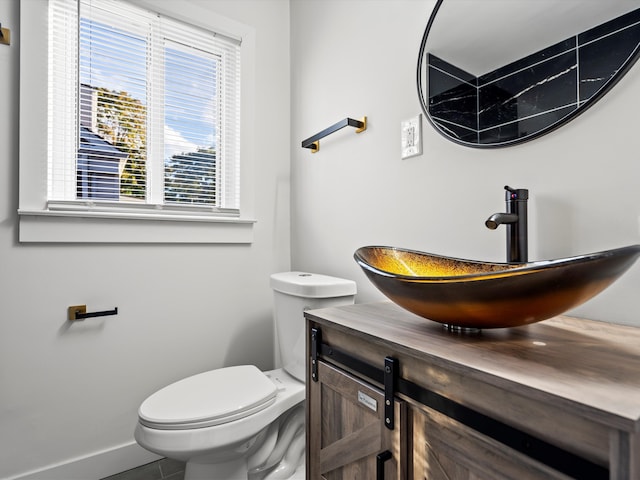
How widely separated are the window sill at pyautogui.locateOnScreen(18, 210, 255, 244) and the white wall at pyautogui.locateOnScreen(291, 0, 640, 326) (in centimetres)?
39

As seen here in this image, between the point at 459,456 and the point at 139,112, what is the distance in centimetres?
179

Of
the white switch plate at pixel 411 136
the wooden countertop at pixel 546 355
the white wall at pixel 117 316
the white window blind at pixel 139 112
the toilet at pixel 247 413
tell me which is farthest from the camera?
the white window blind at pixel 139 112

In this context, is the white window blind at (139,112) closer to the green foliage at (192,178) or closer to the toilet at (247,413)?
the green foliage at (192,178)

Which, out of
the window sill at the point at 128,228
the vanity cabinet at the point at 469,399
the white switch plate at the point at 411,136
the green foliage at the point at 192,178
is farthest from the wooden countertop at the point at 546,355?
the green foliage at the point at 192,178

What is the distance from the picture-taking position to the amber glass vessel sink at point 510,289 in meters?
0.48

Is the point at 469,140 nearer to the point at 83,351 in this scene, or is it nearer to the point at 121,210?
the point at 121,210

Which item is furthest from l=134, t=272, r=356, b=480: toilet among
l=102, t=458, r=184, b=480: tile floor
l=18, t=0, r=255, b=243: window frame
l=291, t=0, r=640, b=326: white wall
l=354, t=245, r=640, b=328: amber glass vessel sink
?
l=354, t=245, r=640, b=328: amber glass vessel sink

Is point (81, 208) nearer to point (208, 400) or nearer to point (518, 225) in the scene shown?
point (208, 400)

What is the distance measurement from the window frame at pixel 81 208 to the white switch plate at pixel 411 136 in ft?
3.04

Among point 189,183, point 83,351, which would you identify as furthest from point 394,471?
point 189,183

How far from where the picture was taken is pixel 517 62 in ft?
3.02

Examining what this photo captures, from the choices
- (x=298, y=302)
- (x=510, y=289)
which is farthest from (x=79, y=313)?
(x=510, y=289)

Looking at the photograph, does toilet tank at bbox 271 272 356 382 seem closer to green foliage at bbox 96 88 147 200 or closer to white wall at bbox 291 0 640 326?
white wall at bbox 291 0 640 326

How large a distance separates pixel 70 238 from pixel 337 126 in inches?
47.7
